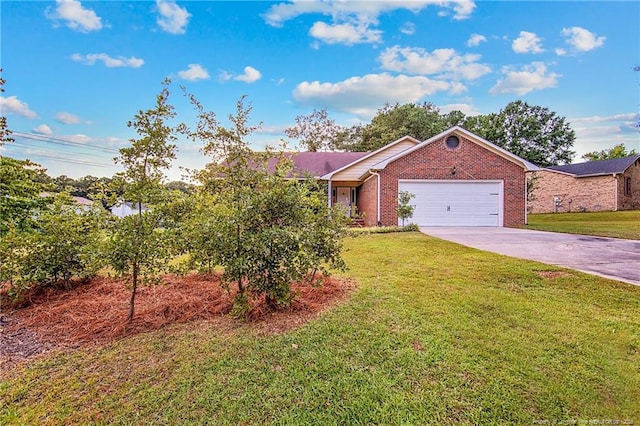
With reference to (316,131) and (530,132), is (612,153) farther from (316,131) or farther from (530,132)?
(316,131)

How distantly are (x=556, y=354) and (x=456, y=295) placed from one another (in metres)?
1.57

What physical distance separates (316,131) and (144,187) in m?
30.9

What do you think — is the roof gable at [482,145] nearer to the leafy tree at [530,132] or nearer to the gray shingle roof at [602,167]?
the gray shingle roof at [602,167]

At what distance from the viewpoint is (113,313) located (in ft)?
13.1

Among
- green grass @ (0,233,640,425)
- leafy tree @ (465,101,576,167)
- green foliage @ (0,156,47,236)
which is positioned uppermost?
leafy tree @ (465,101,576,167)

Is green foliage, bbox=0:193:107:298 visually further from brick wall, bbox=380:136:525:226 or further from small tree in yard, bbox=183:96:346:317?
brick wall, bbox=380:136:525:226

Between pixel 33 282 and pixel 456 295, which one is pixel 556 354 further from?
pixel 33 282

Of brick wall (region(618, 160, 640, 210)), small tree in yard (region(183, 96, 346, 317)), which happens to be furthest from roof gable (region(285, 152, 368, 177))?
brick wall (region(618, 160, 640, 210))

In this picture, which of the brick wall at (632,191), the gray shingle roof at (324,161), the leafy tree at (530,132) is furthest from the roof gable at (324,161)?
the brick wall at (632,191)

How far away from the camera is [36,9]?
21.9ft

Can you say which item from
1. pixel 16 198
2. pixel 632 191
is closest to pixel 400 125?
pixel 632 191

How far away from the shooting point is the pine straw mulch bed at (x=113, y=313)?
11.2 ft

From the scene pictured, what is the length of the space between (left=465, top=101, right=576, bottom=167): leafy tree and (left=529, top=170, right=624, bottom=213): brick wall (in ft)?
9.20

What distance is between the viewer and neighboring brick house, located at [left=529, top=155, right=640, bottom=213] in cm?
2397
